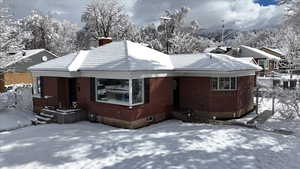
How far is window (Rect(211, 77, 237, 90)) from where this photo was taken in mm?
13023

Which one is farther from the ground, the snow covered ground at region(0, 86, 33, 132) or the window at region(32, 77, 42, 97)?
the window at region(32, 77, 42, 97)

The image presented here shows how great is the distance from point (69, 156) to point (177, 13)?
4597cm

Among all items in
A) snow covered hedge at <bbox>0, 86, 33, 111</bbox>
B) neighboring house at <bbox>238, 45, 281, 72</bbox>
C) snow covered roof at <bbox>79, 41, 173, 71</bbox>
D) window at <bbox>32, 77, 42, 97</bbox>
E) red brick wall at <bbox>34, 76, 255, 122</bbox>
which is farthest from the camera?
neighboring house at <bbox>238, 45, 281, 72</bbox>

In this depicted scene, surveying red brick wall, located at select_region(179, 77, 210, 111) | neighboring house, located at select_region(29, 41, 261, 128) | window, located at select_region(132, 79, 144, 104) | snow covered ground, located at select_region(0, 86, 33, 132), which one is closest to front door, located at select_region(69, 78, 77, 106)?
neighboring house, located at select_region(29, 41, 261, 128)

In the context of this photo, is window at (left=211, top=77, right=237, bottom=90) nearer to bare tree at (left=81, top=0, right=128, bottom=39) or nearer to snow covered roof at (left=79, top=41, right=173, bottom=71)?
snow covered roof at (left=79, top=41, right=173, bottom=71)

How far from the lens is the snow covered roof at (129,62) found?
1183 centimetres

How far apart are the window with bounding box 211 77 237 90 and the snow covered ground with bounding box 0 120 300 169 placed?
8.58 ft

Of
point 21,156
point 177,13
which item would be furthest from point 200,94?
point 177,13

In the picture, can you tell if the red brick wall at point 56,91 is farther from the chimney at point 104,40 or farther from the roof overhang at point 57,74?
the chimney at point 104,40

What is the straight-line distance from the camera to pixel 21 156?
25.1ft

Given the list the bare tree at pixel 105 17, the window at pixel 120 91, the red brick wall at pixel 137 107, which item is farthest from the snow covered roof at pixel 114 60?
the bare tree at pixel 105 17

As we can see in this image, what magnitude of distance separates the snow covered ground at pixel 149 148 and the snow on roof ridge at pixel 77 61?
3.18 m

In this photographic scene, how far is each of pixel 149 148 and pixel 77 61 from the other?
7.51m

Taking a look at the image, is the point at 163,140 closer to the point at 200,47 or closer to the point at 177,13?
the point at 177,13
